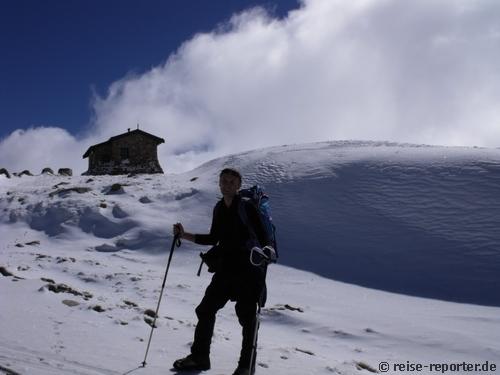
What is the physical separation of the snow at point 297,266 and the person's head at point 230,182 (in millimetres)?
1749

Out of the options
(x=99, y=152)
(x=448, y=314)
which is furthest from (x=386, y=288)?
(x=99, y=152)

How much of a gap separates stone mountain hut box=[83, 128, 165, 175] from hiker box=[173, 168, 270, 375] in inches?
1338

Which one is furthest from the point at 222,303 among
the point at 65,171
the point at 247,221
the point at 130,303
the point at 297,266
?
the point at 65,171

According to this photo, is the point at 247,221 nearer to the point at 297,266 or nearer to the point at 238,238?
the point at 238,238

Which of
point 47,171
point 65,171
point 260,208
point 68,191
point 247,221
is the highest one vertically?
point 65,171

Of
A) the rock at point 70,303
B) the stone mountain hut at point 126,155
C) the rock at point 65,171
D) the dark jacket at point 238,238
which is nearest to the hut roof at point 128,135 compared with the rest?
the stone mountain hut at point 126,155

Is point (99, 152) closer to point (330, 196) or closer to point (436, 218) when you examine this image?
point (330, 196)

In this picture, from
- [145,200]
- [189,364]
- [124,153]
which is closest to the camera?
[189,364]

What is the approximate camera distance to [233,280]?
4.18 metres

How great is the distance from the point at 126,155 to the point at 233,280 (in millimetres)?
35215

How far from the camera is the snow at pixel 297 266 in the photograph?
5.18 m

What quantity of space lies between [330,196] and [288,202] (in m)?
1.49

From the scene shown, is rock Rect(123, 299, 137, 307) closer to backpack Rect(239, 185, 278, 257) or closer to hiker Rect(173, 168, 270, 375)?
hiker Rect(173, 168, 270, 375)

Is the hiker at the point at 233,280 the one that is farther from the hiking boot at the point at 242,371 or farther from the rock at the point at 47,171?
the rock at the point at 47,171
